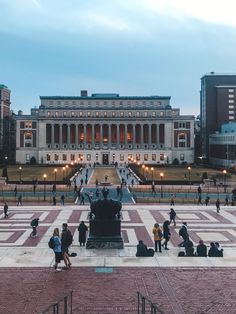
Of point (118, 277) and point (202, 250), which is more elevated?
point (202, 250)

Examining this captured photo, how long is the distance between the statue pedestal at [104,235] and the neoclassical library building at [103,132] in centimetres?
12750

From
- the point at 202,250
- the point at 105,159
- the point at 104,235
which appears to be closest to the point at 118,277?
the point at 202,250

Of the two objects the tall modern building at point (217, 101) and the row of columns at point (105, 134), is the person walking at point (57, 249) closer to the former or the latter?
the row of columns at point (105, 134)

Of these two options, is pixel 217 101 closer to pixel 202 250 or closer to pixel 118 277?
pixel 202 250

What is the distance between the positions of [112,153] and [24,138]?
30.0 m

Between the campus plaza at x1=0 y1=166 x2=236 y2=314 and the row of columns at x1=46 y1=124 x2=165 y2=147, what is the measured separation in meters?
124

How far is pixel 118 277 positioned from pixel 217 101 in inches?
5650

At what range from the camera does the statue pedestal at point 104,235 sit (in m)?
26.6

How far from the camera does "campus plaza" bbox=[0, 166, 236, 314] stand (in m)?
16.8

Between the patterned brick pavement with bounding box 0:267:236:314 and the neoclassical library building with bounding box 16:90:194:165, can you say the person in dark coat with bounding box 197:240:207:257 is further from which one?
the neoclassical library building with bounding box 16:90:194:165

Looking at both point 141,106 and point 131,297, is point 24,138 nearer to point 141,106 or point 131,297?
point 141,106

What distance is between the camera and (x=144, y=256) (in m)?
24.5

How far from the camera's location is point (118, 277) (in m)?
20.3

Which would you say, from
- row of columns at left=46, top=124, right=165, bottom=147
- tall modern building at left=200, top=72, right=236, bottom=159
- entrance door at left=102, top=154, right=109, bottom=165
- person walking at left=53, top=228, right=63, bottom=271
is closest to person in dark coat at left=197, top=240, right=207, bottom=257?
person walking at left=53, top=228, right=63, bottom=271
